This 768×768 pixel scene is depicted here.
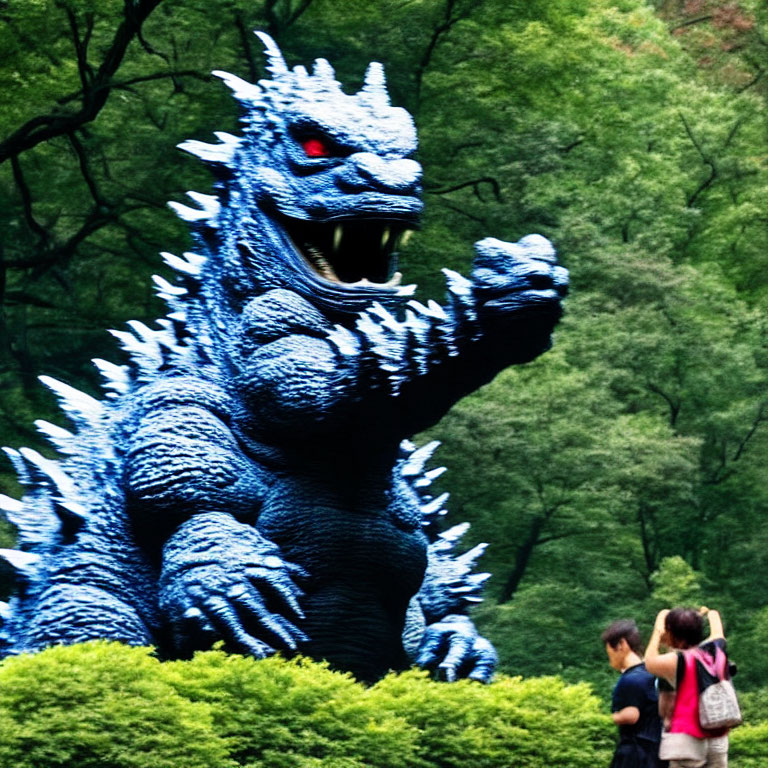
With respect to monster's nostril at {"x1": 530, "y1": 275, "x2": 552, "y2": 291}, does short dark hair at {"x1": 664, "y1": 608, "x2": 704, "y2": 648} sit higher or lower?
lower

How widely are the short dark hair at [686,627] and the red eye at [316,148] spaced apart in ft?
10.6

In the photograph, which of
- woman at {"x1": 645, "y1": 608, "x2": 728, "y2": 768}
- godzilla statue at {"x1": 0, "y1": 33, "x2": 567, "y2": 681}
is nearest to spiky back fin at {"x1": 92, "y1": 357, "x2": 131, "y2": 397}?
godzilla statue at {"x1": 0, "y1": 33, "x2": 567, "y2": 681}

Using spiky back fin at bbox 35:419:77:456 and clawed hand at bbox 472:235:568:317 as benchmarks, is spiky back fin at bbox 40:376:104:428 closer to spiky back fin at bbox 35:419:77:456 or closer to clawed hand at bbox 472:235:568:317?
spiky back fin at bbox 35:419:77:456

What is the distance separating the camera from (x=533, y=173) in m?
19.2

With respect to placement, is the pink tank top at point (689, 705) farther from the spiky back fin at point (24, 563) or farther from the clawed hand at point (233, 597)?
the spiky back fin at point (24, 563)

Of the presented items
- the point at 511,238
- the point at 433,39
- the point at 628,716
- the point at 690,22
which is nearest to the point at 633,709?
the point at 628,716

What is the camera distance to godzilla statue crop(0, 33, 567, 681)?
8.55 metres

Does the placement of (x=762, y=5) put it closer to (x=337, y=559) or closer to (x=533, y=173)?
(x=533, y=173)

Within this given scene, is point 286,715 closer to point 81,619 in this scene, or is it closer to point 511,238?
point 81,619

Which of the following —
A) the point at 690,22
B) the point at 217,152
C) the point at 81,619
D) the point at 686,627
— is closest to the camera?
the point at 686,627

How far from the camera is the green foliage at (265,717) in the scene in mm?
7348

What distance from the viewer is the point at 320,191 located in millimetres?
9164

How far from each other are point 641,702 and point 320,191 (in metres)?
2.97

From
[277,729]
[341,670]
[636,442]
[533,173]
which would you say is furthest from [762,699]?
[277,729]
